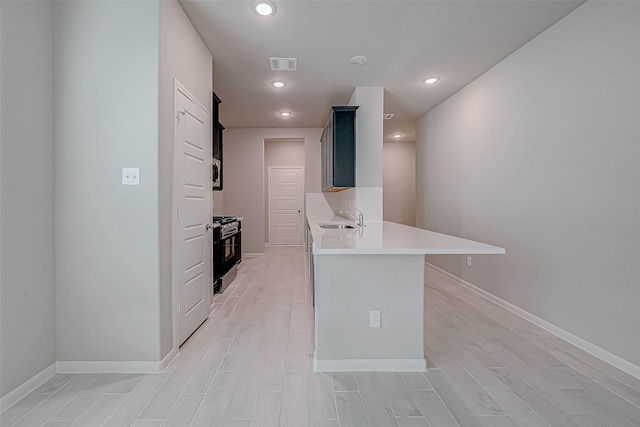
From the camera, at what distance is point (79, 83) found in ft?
6.85

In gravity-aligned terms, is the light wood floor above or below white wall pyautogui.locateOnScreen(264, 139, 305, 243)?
below

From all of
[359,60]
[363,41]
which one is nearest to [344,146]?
[359,60]

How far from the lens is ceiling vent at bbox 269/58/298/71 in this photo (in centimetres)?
333

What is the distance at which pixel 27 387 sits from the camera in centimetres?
187

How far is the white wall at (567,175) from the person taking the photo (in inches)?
84.1

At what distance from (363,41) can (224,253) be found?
296 cm

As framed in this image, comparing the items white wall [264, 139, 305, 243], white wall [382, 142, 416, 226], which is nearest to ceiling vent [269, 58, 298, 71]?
white wall [264, 139, 305, 243]

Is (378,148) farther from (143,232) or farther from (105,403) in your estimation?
(105,403)

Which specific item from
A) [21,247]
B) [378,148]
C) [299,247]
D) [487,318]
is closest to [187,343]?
[21,247]

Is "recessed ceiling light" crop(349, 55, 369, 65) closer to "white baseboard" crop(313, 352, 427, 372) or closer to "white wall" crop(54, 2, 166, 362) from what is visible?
"white wall" crop(54, 2, 166, 362)

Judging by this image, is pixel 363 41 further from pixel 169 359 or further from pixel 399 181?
pixel 399 181

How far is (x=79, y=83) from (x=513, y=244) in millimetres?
3917

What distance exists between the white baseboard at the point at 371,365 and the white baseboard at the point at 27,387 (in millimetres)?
1722

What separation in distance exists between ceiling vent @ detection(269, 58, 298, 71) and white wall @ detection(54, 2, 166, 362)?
55.8 inches
